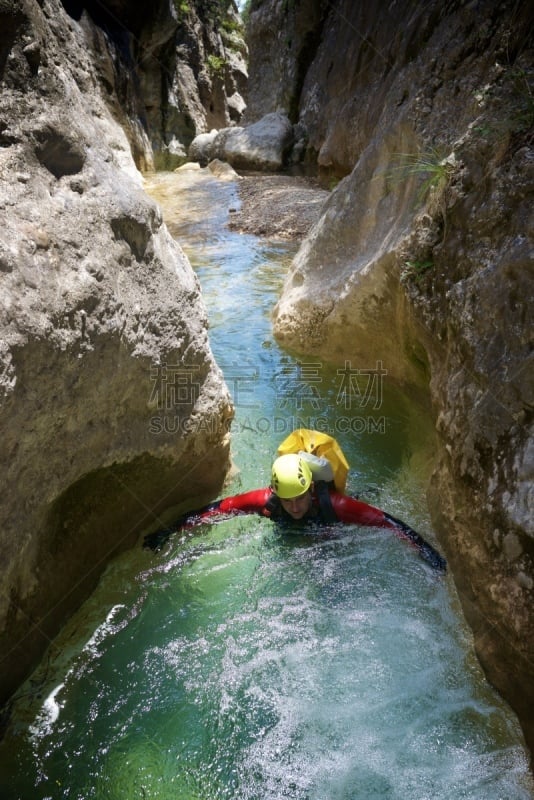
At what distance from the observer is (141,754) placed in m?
2.34

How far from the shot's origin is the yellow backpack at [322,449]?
376cm

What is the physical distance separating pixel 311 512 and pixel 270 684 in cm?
125

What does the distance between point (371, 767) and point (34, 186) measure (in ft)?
10.2

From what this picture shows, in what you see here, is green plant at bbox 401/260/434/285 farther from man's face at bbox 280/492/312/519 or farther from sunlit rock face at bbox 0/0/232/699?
man's face at bbox 280/492/312/519

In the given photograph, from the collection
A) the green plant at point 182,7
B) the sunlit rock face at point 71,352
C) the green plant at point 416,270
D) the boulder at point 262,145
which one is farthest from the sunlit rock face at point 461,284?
the green plant at point 182,7

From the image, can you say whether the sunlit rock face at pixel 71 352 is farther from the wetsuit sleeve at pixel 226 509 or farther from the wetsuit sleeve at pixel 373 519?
the wetsuit sleeve at pixel 373 519

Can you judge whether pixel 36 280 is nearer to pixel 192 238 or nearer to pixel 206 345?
pixel 206 345

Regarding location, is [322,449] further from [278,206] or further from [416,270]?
[278,206]

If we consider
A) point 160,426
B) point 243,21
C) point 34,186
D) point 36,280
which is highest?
point 243,21

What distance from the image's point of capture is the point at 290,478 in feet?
11.1

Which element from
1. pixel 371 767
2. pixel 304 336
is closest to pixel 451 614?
pixel 371 767

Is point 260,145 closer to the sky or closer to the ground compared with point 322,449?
closer to the sky

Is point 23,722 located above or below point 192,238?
below

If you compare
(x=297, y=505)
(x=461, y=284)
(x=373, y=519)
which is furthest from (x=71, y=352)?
(x=461, y=284)
